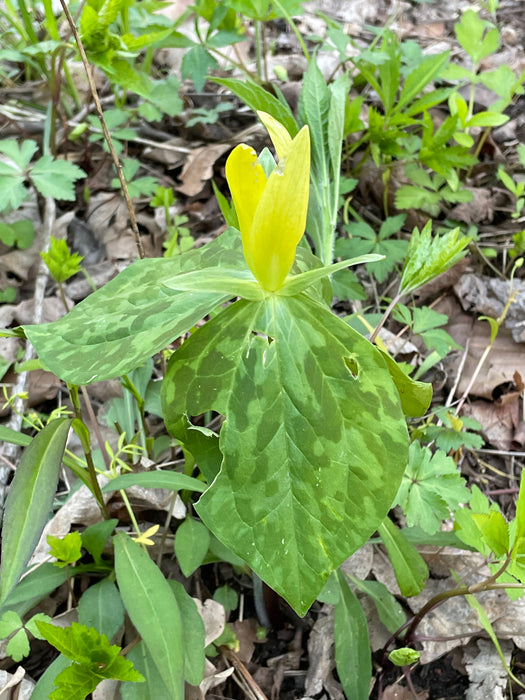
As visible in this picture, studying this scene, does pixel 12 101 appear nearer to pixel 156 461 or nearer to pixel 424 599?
pixel 156 461

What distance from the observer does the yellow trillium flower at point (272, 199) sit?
929 millimetres

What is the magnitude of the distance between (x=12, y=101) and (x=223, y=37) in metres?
1.19

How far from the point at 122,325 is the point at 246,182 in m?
0.38

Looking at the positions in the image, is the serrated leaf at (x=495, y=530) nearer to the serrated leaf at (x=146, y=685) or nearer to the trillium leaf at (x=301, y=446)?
the trillium leaf at (x=301, y=446)

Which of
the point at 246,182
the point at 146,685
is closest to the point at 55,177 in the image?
the point at 246,182

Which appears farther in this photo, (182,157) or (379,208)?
(182,157)

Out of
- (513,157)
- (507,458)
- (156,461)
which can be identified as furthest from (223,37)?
(507,458)

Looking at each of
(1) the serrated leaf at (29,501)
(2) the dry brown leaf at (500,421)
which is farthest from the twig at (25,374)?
(2) the dry brown leaf at (500,421)

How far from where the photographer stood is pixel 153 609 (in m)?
1.26

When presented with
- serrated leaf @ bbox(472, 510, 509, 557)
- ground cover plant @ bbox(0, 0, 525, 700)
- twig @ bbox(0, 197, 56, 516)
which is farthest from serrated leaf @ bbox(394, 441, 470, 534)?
twig @ bbox(0, 197, 56, 516)

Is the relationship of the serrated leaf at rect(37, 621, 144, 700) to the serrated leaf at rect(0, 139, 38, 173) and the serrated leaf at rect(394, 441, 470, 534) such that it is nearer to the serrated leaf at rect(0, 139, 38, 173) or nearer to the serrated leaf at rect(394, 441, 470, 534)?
the serrated leaf at rect(394, 441, 470, 534)

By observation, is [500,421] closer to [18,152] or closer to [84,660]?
[84,660]

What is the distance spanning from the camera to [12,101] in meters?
2.90

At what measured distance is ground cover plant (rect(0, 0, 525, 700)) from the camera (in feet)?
3.32
